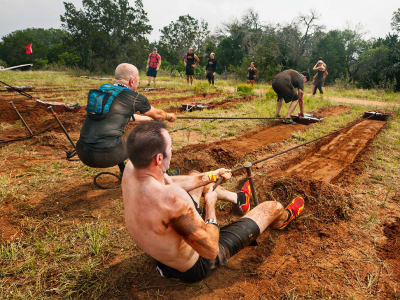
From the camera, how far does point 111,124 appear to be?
10.2 ft

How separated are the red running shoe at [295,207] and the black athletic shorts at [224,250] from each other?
2.19 feet

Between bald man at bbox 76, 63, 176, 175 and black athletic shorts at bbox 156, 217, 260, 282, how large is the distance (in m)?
1.63

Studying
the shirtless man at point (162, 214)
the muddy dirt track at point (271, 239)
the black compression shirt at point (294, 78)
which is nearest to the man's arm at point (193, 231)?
the shirtless man at point (162, 214)

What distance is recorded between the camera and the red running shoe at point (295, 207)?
2740 mm

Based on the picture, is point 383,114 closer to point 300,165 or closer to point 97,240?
point 300,165

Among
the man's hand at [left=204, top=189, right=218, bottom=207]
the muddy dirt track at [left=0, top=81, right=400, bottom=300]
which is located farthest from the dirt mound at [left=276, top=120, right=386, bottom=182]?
the man's hand at [left=204, top=189, right=218, bottom=207]

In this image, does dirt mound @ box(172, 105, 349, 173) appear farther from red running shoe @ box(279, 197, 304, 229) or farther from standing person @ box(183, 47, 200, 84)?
standing person @ box(183, 47, 200, 84)

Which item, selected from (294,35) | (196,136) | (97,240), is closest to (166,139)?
(97,240)

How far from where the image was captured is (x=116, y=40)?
21266 millimetres

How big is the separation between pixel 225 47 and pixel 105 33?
1190cm

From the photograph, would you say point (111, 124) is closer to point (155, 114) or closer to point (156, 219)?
point (155, 114)

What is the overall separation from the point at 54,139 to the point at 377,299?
220 inches

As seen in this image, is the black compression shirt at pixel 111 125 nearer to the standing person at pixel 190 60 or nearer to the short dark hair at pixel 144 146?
the short dark hair at pixel 144 146

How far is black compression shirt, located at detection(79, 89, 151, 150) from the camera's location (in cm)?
306
